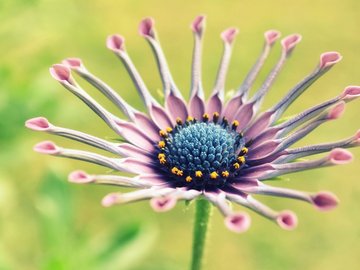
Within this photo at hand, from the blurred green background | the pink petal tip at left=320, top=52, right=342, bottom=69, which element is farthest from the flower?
the blurred green background

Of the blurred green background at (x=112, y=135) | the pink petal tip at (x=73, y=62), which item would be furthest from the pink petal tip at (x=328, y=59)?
the blurred green background at (x=112, y=135)

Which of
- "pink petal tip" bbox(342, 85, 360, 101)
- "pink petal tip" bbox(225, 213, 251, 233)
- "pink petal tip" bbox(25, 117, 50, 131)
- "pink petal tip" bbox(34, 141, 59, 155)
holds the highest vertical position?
"pink petal tip" bbox(342, 85, 360, 101)

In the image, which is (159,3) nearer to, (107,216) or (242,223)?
(107,216)

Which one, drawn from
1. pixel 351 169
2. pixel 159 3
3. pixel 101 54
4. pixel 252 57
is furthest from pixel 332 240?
pixel 159 3

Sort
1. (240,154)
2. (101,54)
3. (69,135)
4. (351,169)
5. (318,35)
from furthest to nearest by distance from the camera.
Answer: (318,35)
(101,54)
(351,169)
(240,154)
(69,135)

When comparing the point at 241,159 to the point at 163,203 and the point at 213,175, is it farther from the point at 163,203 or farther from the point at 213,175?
the point at 163,203

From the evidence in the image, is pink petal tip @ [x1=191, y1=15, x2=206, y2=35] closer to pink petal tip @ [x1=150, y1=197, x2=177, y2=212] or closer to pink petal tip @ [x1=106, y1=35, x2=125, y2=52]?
pink petal tip @ [x1=106, y1=35, x2=125, y2=52]

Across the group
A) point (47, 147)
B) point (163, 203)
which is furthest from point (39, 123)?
point (163, 203)
